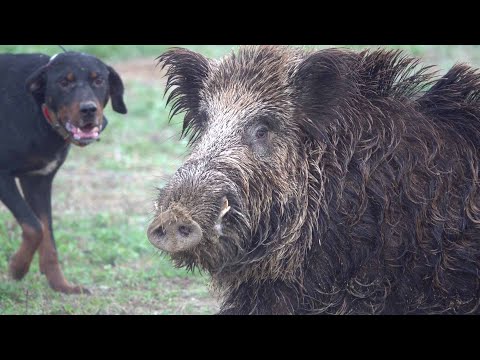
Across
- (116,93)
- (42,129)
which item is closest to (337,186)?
(42,129)

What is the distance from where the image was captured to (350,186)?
15.5 feet

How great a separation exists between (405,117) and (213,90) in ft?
3.80

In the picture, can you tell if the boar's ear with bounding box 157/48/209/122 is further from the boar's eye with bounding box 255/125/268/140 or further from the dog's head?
the dog's head

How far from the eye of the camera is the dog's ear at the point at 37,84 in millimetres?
7020

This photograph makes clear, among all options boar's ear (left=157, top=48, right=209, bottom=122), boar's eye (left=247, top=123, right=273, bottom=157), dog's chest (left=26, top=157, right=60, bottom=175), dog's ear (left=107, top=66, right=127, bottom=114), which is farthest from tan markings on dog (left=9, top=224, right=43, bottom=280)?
boar's eye (left=247, top=123, right=273, bottom=157)

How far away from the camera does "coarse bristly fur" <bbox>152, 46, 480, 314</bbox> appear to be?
182 inches

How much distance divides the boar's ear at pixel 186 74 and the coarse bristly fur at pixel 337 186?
0.70 ft

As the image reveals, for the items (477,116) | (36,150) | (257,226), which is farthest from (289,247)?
(36,150)

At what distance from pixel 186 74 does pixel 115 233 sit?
304cm

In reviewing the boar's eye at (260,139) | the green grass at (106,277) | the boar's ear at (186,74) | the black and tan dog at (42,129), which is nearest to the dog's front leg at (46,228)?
the black and tan dog at (42,129)

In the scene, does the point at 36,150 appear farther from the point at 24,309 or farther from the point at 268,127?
the point at 268,127

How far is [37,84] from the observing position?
705 centimetres

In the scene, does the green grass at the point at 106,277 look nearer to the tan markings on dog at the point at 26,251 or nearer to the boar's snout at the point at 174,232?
the tan markings on dog at the point at 26,251

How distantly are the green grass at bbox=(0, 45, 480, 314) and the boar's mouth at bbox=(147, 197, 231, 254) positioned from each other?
3.14ft
